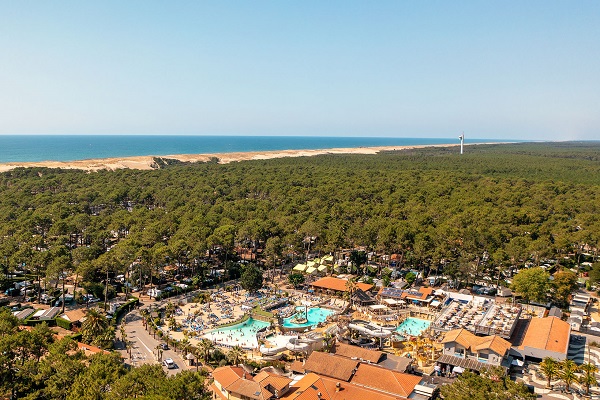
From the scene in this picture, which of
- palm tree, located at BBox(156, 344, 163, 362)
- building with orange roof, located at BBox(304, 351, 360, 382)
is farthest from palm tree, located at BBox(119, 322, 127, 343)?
building with orange roof, located at BBox(304, 351, 360, 382)

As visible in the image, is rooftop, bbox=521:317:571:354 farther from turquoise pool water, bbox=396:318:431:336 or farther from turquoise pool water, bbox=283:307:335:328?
turquoise pool water, bbox=283:307:335:328

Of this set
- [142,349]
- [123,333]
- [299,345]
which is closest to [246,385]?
[299,345]

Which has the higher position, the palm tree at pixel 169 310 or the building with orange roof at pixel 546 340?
the building with orange roof at pixel 546 340

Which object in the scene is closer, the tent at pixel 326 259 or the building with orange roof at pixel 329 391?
the building with orange roof at pixel 329 391

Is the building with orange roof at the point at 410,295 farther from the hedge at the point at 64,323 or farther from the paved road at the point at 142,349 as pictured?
the hedge at the point at 64,323

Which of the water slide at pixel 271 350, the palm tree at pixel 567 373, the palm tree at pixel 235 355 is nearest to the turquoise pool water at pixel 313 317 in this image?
the water slide at pixel 271 350

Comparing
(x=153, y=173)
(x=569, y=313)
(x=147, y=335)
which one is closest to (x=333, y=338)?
(x=147, y=335)

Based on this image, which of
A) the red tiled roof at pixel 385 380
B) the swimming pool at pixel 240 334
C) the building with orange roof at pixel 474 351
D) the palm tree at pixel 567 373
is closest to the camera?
the red tiled roof at pixel 385 380
